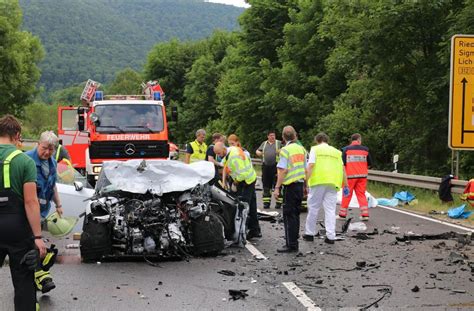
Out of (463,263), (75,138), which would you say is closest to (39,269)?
(463,263)

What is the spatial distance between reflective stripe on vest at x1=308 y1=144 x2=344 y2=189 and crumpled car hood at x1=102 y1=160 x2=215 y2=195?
1941 millimetres

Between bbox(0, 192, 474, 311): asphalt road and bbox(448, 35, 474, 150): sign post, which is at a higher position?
bbox(448, 35, 474, 150): sign post

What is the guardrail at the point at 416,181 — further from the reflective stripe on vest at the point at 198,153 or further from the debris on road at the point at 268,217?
the reflective stripe on vest at the point at 198,153

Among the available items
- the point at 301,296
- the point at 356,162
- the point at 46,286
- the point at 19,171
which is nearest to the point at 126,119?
the point at 356,162

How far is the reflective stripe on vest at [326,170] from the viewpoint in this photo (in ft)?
33.8

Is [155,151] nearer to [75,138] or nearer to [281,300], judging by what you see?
[75,138]

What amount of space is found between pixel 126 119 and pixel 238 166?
7.99 metres

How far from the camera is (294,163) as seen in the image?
31.9 ft

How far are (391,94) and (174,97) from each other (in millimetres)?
47457

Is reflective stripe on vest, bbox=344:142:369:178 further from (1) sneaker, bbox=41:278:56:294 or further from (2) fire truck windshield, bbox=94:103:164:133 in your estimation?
(1) sneaker, bbox=41:278:56:294

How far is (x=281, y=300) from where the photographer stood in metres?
6.48

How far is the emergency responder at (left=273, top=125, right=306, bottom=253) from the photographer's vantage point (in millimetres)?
9305

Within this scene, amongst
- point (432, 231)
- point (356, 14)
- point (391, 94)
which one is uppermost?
point (356, 14)

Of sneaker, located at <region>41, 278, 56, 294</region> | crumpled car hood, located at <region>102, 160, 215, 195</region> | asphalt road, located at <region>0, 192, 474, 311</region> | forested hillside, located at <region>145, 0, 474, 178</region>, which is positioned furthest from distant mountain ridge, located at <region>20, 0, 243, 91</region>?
sneaker, located at <region>41, 278, 56, 294</region>
